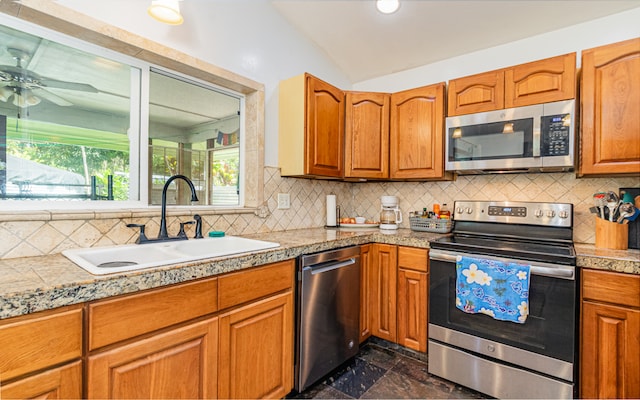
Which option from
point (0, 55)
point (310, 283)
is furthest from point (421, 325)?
point (0, 55)

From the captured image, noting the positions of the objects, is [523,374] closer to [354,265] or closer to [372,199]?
[354,265]

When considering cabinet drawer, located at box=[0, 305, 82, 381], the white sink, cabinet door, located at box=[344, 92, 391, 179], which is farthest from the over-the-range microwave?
cabinet drawer, located at box=[0, 305, 82, 381]

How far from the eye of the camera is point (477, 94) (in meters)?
2.19

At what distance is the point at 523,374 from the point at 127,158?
2523 millimetres

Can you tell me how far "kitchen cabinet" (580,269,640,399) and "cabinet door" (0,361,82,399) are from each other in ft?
7.28

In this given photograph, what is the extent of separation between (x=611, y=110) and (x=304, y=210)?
82.7 inches

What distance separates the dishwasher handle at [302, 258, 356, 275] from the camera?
176cm

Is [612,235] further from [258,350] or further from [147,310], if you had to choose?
[147,310]

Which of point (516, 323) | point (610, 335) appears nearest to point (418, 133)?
point (516, 323)

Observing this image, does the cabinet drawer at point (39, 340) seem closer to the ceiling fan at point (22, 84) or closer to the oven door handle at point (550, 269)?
the ceiling fan at point (22, 84)

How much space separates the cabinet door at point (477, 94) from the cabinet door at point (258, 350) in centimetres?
182

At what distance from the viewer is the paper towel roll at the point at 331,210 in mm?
2719

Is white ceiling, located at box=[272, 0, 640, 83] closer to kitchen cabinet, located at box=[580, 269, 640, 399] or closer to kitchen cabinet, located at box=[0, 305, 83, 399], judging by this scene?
kitchen cabinet, located at box=[580, 269, 640, 399]

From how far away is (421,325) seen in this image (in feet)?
6.85
